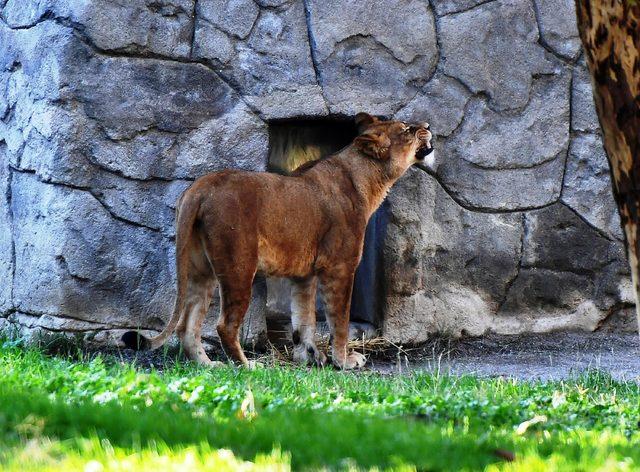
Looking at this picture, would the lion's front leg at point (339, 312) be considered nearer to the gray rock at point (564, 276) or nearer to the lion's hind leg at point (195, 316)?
the lion's hind leg at point (195, 316)

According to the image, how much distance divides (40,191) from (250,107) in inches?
64.4

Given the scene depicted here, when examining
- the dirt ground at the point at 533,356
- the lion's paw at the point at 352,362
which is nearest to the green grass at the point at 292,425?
the dirt ground at the point at 533,356

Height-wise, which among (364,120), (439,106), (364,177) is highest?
(439,106)

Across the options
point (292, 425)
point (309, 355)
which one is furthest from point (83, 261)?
point (292, 425)

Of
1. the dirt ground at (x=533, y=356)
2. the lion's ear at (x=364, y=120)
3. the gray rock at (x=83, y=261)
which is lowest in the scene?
the dirt ground at (x=533, y=356)

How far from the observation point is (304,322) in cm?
839

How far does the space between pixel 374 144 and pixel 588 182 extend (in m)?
2.11

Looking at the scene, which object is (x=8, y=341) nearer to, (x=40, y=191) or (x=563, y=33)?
(x=40, y=191)

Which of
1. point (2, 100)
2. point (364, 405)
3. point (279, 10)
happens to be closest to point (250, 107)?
point (279, 10)

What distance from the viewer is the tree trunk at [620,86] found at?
4570 mm

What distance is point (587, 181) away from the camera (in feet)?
30.8

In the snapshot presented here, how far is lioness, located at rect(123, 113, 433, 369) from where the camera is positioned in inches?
290

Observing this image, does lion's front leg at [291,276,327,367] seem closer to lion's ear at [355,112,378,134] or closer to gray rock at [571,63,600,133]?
lion's ear at [355,112,378,134]

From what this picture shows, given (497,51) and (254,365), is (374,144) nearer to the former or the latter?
→ (497,51)
